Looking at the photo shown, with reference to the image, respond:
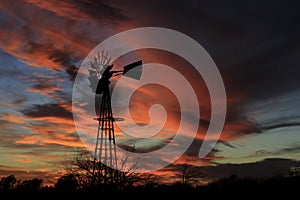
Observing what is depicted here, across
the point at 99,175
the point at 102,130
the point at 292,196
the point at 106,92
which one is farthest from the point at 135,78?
the point at 292,196

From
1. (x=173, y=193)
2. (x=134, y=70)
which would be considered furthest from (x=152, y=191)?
(x=134, y=70)

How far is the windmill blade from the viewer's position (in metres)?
28.7

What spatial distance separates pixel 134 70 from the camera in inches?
1137

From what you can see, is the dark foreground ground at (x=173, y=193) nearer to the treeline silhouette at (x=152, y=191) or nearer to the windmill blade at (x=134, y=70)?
the treeline silhouette at (x=152, y=191)

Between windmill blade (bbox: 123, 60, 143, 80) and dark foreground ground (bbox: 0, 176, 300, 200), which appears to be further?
→ windmill blade (bbox: 123, 60, 143, 80)

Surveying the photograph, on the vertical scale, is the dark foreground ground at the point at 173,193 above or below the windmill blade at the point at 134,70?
below

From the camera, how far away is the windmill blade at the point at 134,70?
94.1 feet

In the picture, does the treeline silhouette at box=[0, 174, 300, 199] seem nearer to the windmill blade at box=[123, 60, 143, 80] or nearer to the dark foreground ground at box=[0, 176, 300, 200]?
the dark foreground ground at box=[0, 176, 300, 200]

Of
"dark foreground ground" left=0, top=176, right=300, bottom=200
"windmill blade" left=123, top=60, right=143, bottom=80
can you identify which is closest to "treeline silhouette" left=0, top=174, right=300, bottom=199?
"dark foreground ground" left=0, top=176, right=300, bottom=200

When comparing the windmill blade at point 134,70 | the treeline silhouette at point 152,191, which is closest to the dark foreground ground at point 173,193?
the treeline silhouette at point 152,191

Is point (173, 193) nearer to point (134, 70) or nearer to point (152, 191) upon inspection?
point (152, 191)

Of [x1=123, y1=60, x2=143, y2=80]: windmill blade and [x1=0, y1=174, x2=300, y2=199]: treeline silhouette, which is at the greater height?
[x1=123, y1=60, x2=143, y2=80]: windmill blade

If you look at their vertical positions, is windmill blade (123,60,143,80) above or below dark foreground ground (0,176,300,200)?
above

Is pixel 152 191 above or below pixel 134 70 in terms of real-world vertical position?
below
